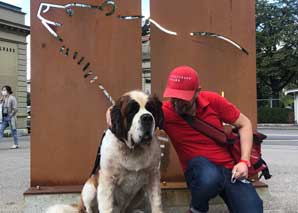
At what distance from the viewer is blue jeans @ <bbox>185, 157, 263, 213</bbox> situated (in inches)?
167

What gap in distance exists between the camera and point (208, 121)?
443 cm

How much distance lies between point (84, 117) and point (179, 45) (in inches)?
55.1

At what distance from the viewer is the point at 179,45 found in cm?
576

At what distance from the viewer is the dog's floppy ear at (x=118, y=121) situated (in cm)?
390

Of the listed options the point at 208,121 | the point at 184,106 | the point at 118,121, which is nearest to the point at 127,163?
the point at 118,121

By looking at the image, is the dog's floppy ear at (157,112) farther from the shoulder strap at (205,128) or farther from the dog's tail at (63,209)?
the dog's tail at (63,209)

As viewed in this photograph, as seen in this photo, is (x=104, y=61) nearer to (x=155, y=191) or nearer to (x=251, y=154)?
(x=155, y=191)

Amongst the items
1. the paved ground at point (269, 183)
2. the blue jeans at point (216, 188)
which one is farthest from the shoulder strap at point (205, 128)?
the paved ground at point (269, 183)

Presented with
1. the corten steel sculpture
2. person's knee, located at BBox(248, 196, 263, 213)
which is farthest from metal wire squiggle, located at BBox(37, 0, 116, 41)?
person's knee, located at BBox(248, 196, 263, 213)

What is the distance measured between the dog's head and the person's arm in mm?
822

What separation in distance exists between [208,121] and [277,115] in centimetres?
3715

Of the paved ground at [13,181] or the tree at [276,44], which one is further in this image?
the tree at [276,44]

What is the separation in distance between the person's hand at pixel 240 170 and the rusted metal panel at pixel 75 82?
1926 millimetres

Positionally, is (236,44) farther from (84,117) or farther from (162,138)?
(84,117)
